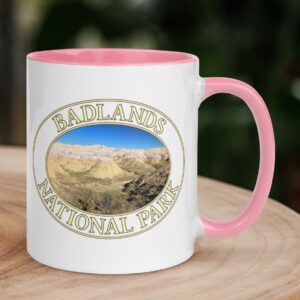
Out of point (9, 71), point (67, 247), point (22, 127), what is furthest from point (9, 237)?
point (22, 127)

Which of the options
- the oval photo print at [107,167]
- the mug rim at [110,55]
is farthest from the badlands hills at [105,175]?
the mug rim at [110,55]

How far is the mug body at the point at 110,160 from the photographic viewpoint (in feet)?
2.13

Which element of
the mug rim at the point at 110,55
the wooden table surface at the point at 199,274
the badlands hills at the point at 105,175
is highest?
the mug rim at the point at 110,55

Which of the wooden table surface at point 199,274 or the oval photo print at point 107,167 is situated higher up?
the oval photo print at point 107,167

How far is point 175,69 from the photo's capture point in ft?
2.18

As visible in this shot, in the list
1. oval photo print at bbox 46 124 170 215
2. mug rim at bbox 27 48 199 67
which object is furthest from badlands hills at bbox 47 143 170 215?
mug rim at bbox 27 48 199 67

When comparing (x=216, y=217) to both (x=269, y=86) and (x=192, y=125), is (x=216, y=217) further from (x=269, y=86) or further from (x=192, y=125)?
(x=269, y=86)

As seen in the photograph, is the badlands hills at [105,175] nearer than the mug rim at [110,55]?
Yes

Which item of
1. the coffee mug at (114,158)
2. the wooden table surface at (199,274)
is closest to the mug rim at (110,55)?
the coffee mug at (114,158)

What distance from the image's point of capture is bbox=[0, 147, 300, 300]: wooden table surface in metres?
0.64

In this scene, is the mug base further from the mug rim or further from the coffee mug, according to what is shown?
the mug rim

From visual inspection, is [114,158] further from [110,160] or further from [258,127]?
[258,127]

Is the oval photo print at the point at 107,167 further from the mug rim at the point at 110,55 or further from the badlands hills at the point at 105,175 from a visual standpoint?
the mug rim at the point at 110,55

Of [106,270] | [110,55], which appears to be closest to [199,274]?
[106,270]
